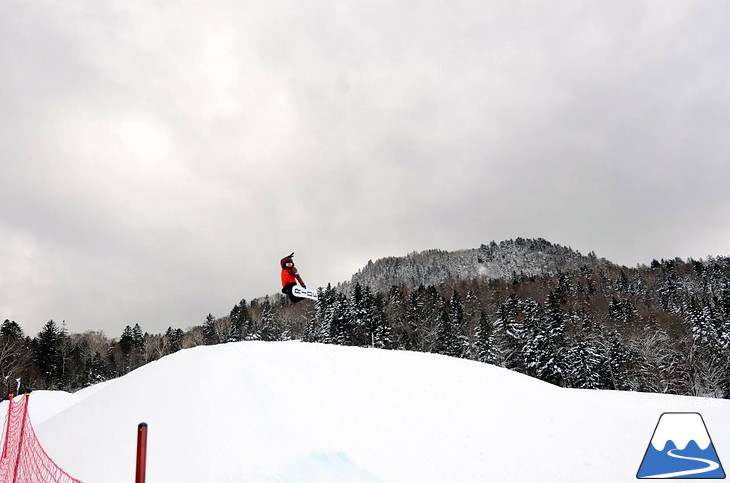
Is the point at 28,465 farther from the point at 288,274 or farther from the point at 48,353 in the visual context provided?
the point at 48,353

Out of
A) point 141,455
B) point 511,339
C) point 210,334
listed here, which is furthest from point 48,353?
point 141,455

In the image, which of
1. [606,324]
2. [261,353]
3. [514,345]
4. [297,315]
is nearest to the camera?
[261,353]

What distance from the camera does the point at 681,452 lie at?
11.6m

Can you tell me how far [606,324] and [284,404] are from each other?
224 ft

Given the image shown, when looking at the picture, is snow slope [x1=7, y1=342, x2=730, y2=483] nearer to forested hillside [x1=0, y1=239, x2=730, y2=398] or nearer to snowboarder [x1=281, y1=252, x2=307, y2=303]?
snowboarder [x1=281, y1=252, x2=307, y2=303]

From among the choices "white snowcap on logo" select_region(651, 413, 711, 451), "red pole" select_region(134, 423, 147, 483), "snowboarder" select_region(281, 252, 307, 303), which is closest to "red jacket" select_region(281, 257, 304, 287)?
"snowboarder" select_region(281, 252, 307, 303)

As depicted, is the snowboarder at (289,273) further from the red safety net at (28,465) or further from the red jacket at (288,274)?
the red safety net at (28,465)

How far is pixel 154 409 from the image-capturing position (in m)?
13.0

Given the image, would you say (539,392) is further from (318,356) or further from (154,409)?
(154,409)

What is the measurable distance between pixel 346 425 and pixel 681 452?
9.73m

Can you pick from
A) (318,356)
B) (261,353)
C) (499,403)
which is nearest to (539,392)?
(499,403)

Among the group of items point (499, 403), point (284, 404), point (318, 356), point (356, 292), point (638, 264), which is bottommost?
point (499, 403)

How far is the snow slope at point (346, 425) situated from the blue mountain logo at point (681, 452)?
32 cm

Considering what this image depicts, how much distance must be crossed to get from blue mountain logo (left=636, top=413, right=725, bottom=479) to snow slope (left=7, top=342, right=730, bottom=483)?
0.32 meters
